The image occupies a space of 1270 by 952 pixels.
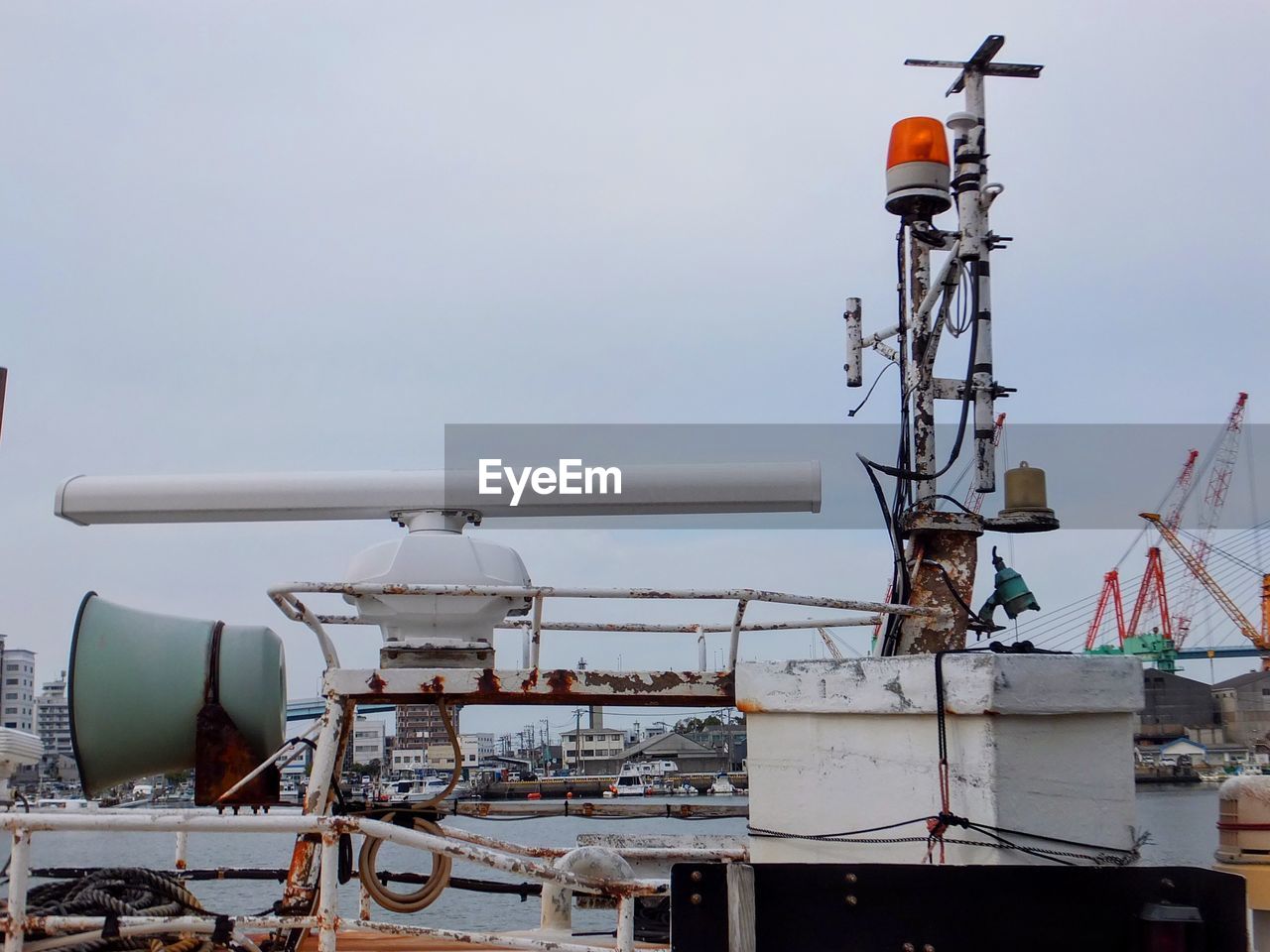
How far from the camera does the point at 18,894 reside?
18.9 feet

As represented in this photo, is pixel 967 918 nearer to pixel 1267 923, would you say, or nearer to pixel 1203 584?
pixel 1267 923

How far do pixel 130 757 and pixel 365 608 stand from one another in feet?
5.05

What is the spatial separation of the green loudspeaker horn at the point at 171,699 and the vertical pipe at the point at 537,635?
1511 mm

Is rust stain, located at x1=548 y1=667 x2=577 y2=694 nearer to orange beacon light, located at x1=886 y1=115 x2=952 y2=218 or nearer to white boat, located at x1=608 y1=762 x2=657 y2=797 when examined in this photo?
orange beacon light, located at x1=886 y1=115 x2=952 y2=218

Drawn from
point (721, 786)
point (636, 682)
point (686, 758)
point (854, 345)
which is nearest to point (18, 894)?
point (636, 682)

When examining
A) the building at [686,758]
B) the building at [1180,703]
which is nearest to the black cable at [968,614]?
the building at [1180,703]

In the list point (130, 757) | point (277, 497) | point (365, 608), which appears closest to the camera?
point (130, 757)

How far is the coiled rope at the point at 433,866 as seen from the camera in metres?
7.13

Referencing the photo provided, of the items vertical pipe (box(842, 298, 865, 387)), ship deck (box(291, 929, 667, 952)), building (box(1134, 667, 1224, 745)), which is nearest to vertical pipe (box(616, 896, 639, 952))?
ship deck (box(291, 929, 667, 952))

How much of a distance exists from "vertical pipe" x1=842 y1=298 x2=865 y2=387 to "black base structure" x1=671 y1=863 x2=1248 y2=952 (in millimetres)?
4921

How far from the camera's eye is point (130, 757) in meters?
7.21

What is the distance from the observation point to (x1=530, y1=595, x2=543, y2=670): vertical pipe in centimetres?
734

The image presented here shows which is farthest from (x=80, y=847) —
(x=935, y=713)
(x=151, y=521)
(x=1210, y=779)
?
(x=1210, y=779)

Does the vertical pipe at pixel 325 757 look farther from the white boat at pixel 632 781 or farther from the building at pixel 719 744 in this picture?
the white boat at pixel 632 781
